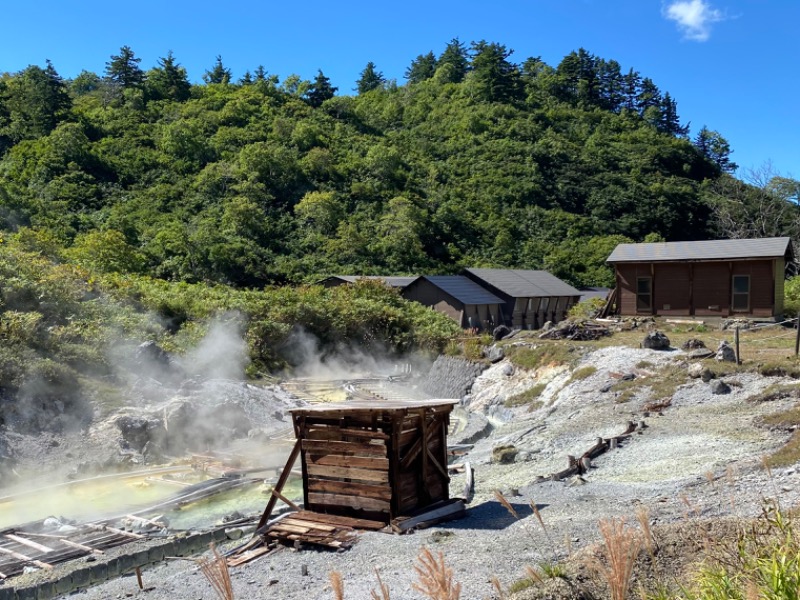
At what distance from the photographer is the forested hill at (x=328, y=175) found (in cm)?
6288

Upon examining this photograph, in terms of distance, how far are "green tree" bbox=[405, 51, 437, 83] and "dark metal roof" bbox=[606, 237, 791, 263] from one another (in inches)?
4254

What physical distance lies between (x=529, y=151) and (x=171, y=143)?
4639 cm

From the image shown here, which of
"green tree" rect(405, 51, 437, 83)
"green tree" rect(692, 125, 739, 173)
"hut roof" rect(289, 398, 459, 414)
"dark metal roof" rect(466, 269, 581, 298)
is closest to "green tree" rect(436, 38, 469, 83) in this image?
"green tree" rect(405, 51, 437, 83)

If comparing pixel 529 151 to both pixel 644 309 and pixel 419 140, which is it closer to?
pixel 419 140

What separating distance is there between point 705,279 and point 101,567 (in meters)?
28.8

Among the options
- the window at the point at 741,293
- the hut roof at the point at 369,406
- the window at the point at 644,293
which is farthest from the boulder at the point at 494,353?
the hut roof at the point at 369,406

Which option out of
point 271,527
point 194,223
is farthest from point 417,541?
point 194,223

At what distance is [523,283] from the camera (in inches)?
1889

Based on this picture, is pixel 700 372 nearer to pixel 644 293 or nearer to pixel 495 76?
pixel 644 293

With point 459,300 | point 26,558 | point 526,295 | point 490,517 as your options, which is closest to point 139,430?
point 26,558

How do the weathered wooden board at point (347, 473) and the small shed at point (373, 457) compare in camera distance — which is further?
the weathered wooden board at point (347, 473)

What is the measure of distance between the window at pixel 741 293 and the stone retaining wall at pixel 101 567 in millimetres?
26719

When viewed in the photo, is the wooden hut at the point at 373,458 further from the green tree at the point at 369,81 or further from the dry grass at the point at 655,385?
the green tree at the point at 369,81

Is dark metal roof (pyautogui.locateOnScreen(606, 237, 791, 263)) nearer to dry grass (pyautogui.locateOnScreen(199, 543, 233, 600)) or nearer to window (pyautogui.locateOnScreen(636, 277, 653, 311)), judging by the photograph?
window (pyautogui.locateOnScreen(636, 277, 653, 311))
